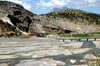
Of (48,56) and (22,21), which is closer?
(48,56)

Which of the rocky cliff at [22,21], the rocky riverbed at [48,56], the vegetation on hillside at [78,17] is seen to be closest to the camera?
the rocky riverbed at [48,56]

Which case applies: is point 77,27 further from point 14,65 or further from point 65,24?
point 14,65

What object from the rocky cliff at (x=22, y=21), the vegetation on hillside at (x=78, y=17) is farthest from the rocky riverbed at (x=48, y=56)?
the vegetation on hillside at (x=78, y=17)

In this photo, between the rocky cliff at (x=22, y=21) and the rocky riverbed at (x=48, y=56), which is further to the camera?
the rocky cliff at (x=22, y=21)

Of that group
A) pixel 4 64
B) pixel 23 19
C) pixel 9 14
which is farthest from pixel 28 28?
pixel 4 64

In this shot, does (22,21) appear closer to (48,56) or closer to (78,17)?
(78,17)

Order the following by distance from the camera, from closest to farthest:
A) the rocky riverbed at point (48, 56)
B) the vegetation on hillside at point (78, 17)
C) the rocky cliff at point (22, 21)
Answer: the rocky riverbed at point (48, 56) < the rocky cliff at point (22, 21) < the vegetation on hillside at point (78, 17)

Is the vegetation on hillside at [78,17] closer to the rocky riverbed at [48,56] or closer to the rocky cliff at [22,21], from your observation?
the rocky cliff at [22,21]

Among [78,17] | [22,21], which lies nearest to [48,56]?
[22,21]

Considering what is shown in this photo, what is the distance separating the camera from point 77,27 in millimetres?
35094

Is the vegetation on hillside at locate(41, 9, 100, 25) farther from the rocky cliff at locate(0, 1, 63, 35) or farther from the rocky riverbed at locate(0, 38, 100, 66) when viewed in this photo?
the rocky riverbed at locate(0, 38, 100, 66)

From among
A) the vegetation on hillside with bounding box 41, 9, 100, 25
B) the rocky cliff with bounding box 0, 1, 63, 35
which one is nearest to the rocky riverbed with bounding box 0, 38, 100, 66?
the rocky cliff with bounding box 0, 1, 63, 35

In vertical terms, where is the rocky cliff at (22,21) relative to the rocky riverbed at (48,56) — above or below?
above

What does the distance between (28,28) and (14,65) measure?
2788 cm
